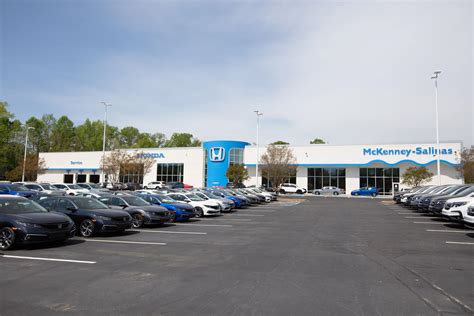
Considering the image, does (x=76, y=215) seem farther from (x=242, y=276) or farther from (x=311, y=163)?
(x=311, y=163)

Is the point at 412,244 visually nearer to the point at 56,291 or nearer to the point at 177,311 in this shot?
the point at 177,311

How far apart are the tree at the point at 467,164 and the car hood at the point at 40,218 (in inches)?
1580

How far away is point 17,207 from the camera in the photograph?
10398mm

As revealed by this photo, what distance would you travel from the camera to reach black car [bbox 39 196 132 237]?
11.8 m

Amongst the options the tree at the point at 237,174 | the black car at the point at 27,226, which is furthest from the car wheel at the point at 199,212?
the tree at the point at 237,174

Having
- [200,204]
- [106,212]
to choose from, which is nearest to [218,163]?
[200,204]

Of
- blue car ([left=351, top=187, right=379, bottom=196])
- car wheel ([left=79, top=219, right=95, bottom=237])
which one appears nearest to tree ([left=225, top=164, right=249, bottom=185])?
blue car ([left=351, top=187, right=379, bottom=196])

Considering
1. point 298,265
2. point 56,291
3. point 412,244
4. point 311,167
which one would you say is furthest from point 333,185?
point 56,291

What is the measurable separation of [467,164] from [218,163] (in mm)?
32425

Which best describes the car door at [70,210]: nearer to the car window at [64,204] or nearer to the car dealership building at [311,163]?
the car window at [64,204]

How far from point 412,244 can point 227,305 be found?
26.2ft

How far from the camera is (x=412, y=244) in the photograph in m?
11.0

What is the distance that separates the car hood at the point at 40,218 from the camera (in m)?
9.54

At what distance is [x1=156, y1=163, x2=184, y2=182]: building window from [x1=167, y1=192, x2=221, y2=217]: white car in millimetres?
37722
